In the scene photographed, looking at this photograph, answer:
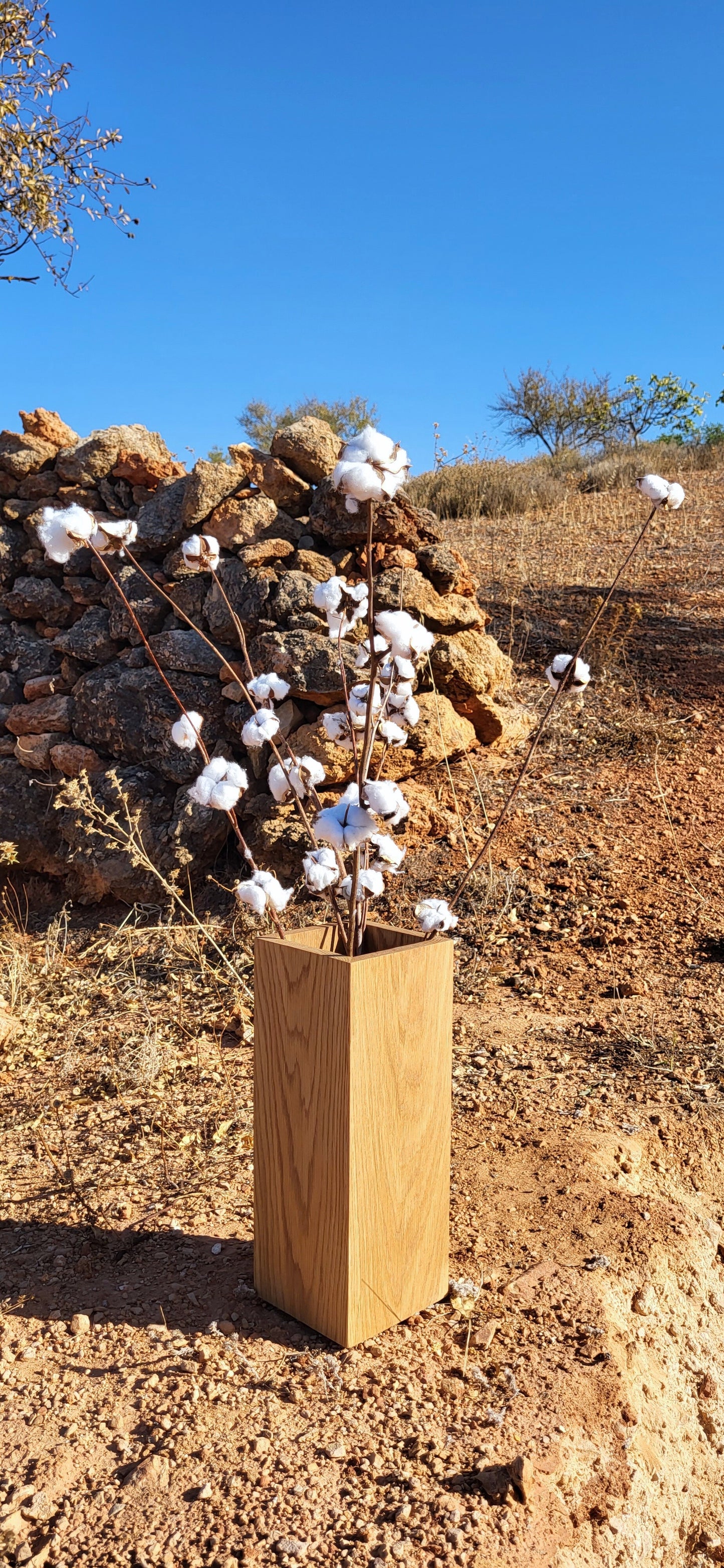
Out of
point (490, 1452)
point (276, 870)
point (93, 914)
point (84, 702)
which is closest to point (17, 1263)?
point (490, 1452)

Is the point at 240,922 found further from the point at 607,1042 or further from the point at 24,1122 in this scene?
the point at 607,1042

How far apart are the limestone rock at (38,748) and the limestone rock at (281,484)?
153cm

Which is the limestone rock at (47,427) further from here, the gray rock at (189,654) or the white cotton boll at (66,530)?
the white cotton boll at (66,530)

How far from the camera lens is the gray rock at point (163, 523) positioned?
4.62 m

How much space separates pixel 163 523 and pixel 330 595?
286 centimetres

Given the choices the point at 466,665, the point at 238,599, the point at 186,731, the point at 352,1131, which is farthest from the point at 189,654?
the point at 352,1131

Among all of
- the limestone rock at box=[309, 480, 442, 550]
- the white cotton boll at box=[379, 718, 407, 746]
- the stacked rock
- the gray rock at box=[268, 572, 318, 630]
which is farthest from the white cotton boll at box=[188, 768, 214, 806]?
the limestone rock at box=[309, 480, 442, 550]

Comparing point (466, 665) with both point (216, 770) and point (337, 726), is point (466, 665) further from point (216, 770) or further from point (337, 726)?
point (216, 770)

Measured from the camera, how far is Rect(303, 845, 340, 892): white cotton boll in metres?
1.99

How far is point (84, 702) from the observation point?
4.82 m

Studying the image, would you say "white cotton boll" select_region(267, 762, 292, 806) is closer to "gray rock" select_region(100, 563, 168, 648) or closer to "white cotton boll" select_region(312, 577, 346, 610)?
"white cotton boll" select_region(312, 577, 346, 610)

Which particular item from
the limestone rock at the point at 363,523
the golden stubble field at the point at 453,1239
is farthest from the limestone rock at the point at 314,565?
the golden stubble field at the point at 453,1239

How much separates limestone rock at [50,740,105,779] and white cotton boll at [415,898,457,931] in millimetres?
3104

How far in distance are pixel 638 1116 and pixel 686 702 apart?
2872 mm
